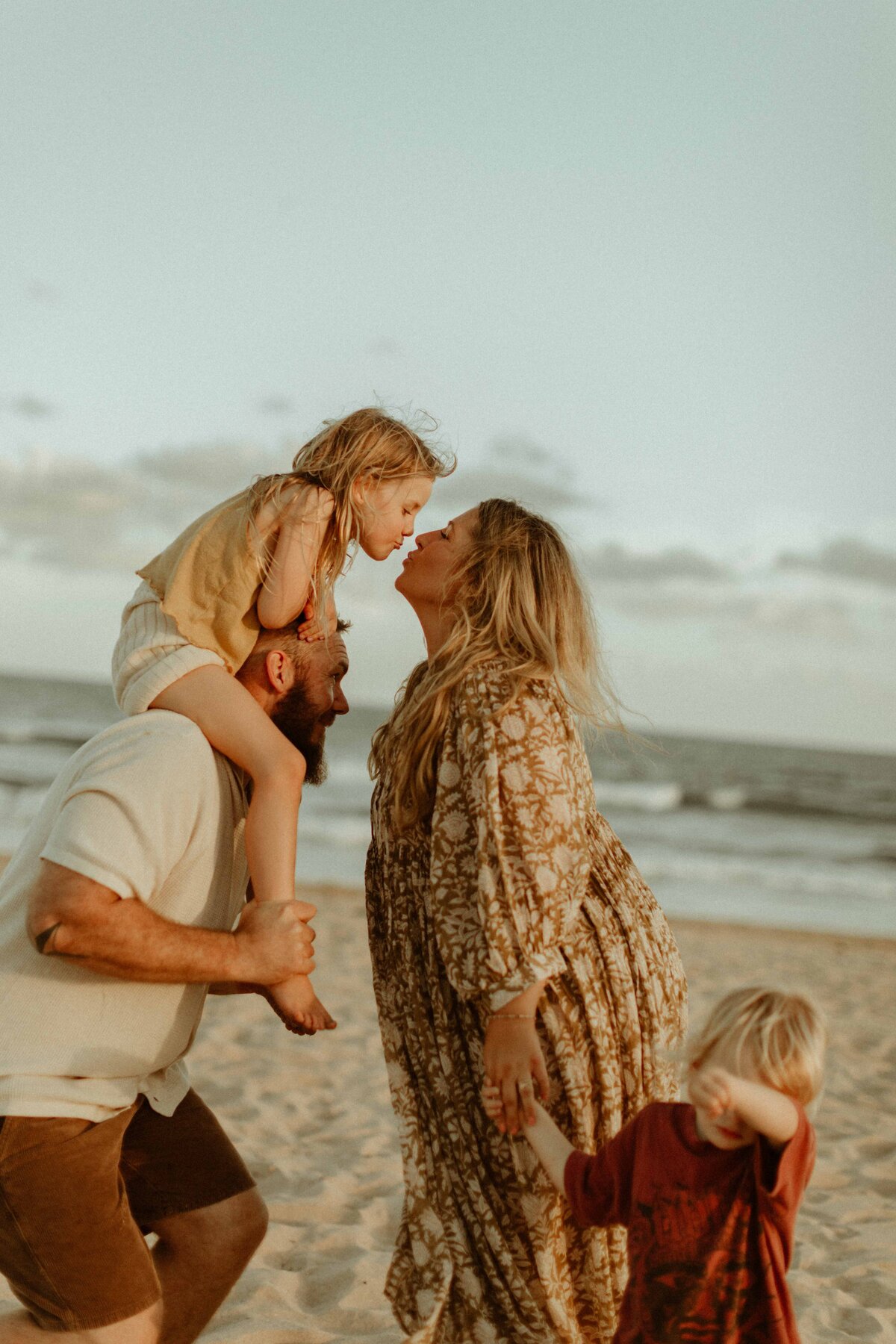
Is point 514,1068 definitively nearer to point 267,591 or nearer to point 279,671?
point 279,671

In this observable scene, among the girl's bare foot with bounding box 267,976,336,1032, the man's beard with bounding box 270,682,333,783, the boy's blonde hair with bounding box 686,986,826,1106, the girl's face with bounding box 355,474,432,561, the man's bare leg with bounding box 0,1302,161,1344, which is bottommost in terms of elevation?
the man's bare leg with bounding box 0,1302,161,1344

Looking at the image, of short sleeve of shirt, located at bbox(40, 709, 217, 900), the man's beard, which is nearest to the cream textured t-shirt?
short sleeve of shirt, located at bbox(40, 709, 217, 900)

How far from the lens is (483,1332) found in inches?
89.0

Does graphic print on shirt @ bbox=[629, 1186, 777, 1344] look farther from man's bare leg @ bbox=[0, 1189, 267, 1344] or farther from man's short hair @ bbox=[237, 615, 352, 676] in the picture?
man's short hair @ bbox=[237, 615, 352, 676]

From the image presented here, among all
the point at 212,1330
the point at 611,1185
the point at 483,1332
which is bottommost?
the point at 212,1330

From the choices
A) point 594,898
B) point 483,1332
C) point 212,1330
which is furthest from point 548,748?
point 212,1330

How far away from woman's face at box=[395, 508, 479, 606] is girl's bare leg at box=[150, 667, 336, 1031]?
0.49 m

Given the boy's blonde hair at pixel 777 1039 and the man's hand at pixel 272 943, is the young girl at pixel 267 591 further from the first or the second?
the boy's blonde hair at pixel 777 1039

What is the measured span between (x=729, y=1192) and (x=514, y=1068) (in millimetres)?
445

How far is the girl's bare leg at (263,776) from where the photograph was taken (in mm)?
2154

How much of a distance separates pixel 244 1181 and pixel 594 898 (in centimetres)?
91

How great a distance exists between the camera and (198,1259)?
217 centimetres

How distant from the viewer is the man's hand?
6.68ft

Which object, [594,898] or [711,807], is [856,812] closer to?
[711,807]
